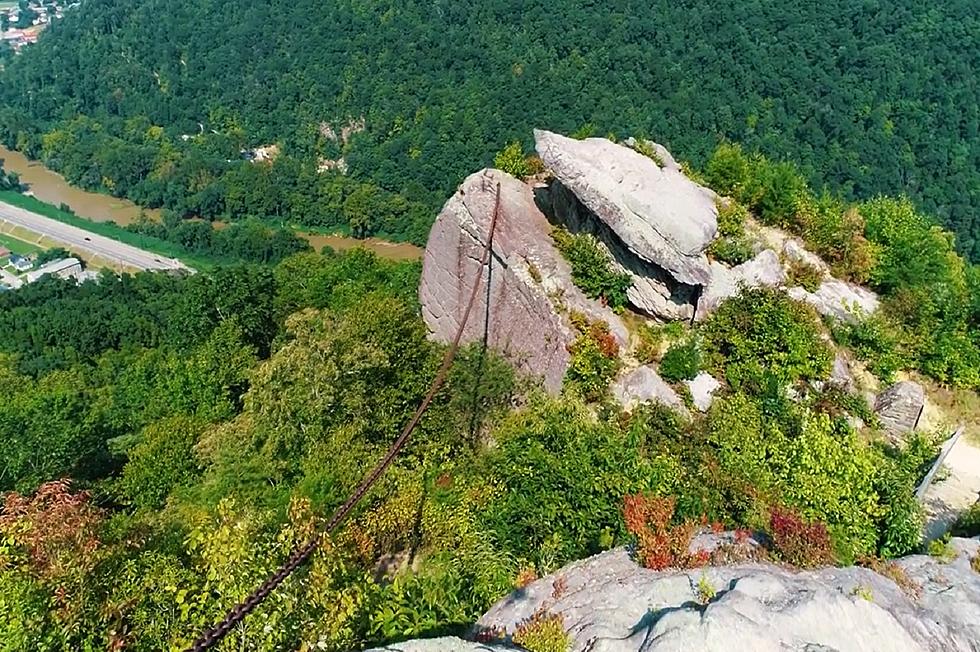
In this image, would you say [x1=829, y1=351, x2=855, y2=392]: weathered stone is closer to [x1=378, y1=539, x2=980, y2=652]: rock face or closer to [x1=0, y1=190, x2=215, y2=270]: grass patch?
[x1=378, y1=539, x2=980, y2=652]: rock face

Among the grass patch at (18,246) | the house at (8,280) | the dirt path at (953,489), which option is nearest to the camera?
the dirt path at (953,489)

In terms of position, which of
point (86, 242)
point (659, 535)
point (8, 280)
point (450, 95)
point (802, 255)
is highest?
point (802, 255)

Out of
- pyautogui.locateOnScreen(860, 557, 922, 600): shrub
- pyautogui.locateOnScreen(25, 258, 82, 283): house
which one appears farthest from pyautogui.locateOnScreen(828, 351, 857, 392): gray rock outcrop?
pyautogui.locateOnScreen(25, 258, 82, 283): house

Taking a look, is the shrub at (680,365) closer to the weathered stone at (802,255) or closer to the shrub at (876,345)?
the shrub at (876,345)

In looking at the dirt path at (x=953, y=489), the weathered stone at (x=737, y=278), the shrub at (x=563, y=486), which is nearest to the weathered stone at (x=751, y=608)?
the shrub at (x=563, y=486)

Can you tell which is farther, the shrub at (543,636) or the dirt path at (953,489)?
the dirt path at (953,489)

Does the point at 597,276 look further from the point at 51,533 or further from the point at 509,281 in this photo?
the point at 51,533

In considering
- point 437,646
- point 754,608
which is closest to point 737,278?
point 754,608
